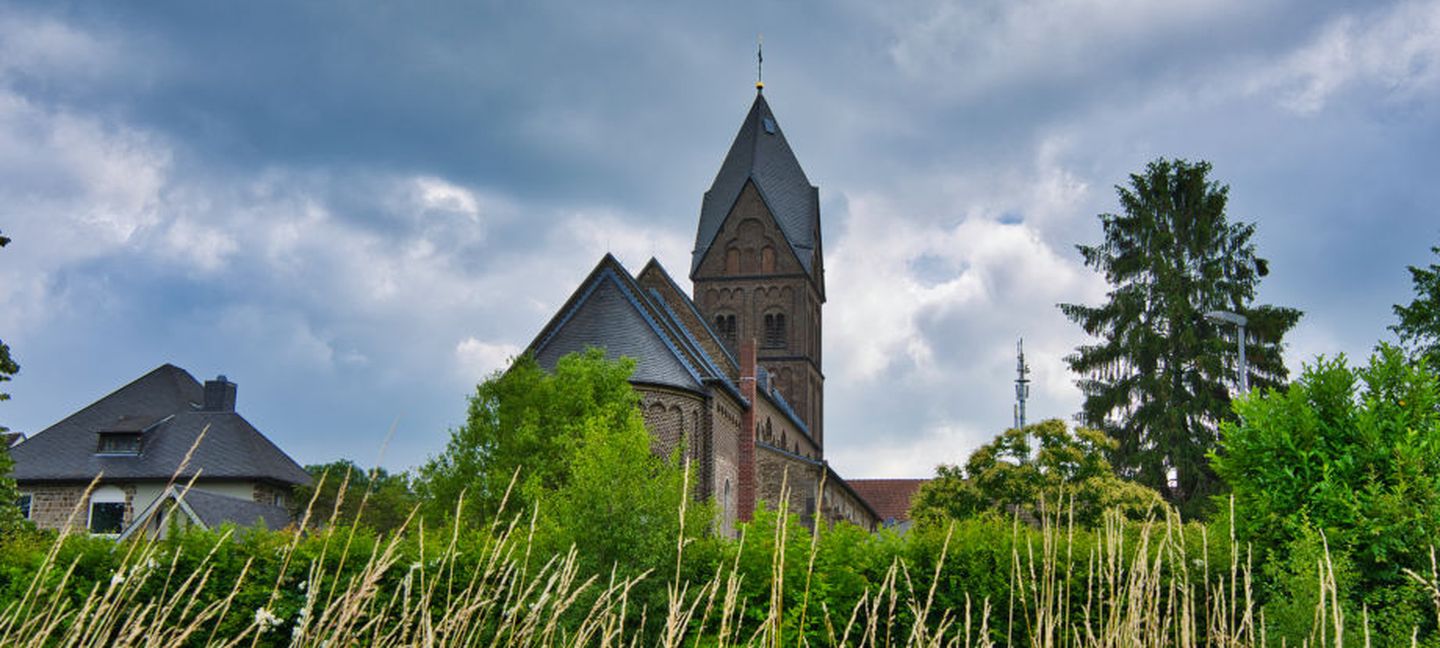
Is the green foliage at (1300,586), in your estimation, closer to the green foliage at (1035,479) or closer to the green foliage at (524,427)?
the green foliage at (1035,479)

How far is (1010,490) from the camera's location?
26328 mm

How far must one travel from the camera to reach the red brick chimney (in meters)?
37.6

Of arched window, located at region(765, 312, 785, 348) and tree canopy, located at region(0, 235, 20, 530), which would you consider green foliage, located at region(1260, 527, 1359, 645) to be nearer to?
tree canopy, located at region(0, 235, 20, 530)

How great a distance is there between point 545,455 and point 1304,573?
21.3m

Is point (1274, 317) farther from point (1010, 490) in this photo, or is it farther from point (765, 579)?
point (765, 579)

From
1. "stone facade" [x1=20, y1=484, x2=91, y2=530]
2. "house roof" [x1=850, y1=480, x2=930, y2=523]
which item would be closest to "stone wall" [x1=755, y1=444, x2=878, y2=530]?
"house roof" [x1=850, y1=480, x2=930, y2=523]

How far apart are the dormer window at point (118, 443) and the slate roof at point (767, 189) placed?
23989mm

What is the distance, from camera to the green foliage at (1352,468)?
31.1ft

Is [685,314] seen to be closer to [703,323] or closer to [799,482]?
[703,323]

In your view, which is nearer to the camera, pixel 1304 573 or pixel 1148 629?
pixel 1148 629

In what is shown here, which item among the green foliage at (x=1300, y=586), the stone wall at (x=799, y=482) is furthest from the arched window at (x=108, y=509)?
the green foliage at (x=1300, y=586)

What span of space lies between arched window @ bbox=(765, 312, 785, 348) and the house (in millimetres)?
20736

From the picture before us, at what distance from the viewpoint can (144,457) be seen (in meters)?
39.9

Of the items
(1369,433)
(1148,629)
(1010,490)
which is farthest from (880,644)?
(1010,490)
